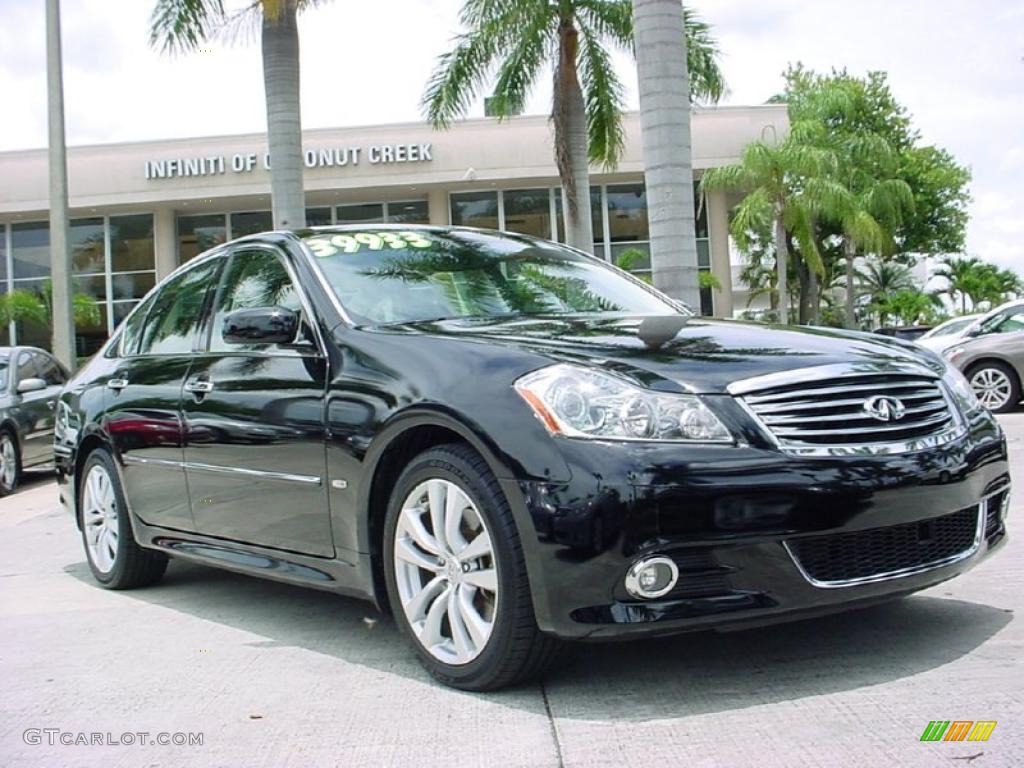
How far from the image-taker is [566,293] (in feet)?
15.9

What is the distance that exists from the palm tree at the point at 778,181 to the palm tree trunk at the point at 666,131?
64.0ft

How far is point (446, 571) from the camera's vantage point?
366 cm

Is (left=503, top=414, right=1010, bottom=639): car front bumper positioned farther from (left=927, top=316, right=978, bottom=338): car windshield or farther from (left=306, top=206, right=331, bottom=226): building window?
(left=306, top=206, right=331, bottom=226): building window

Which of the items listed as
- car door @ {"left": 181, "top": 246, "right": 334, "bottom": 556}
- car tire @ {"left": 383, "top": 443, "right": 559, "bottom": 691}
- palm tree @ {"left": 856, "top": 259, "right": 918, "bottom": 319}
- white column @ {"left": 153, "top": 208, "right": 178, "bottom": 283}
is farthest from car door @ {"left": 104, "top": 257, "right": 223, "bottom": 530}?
palm tree @ {"left": 856, "top": 259, "right": 918, "bottom": 319}

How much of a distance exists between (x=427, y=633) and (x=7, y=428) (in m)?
9.08

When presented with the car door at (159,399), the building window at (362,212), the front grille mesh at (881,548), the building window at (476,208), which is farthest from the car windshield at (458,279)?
the building window at (362,212)

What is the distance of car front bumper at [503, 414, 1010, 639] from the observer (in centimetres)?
320

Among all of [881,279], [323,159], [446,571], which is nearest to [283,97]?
[446,571]

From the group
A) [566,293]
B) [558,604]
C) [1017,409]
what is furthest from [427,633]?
[1017,409]

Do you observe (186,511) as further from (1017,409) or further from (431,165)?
(431,165)

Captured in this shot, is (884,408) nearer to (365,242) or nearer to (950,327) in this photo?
(365,242)

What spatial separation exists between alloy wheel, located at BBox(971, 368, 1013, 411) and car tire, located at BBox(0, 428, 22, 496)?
10.9m

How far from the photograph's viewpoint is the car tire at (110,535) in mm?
5672

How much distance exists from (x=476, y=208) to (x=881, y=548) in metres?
29.2
